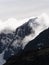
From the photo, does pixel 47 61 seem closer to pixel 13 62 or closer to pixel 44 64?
pixel 44 64

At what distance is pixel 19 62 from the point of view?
191250 mm

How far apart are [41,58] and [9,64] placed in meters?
17.9

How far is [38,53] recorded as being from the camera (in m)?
197

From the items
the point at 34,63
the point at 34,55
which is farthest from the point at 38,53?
the point at 34,63

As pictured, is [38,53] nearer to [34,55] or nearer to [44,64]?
[34,55]

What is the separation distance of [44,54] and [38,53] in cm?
711

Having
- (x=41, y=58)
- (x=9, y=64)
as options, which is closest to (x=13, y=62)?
(x=9, y=64)

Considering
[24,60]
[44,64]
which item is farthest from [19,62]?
[44,64]

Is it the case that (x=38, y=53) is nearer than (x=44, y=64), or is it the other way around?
(x=44, y=64)

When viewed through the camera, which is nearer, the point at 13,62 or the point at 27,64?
the point at 27,64

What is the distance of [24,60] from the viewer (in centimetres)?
18962

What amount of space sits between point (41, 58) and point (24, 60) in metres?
9.15

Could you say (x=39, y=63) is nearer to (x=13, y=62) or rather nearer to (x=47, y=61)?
(x=47, y=61)

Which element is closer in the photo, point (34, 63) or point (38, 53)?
point (34, 63)
